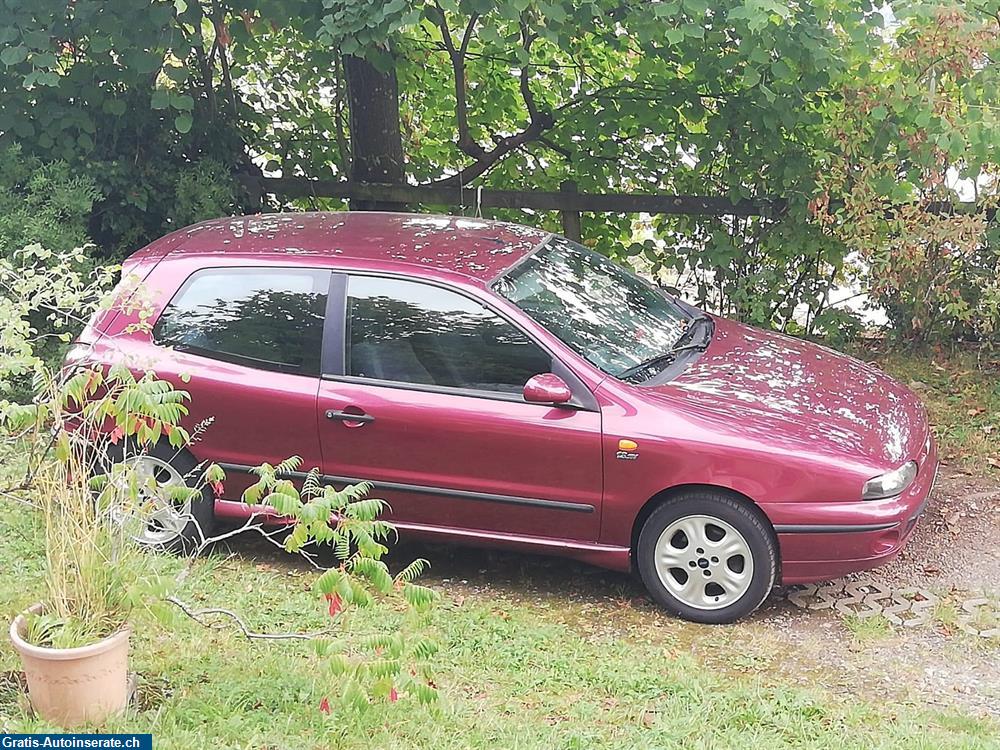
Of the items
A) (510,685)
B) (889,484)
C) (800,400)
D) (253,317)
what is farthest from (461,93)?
(510,685)

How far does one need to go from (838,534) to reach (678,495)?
689mm

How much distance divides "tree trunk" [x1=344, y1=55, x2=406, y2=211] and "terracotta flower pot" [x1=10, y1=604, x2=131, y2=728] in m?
6.20

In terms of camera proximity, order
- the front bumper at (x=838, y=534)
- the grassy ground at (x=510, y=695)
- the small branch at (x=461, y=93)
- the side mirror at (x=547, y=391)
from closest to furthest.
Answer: the grassy ground at (x=510, y=695) → the front bumper at (x=838, y=534) → the side mirror at (x=547, y=391) → the small branch at (x=461, y=93)

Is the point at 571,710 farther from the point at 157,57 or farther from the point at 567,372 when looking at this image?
the point at 157,57

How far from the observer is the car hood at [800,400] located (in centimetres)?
457

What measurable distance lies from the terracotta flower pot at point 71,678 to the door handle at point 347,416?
181cm

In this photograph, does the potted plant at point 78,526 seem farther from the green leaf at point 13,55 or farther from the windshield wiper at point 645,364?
the green leaf at point 13,55

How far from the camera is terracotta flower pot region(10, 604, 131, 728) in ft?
10.3

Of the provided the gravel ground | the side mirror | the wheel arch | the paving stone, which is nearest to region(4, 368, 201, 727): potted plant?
the side mirror

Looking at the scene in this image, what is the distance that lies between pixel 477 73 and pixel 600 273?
375 cm

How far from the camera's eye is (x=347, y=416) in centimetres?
490

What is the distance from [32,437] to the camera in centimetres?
400

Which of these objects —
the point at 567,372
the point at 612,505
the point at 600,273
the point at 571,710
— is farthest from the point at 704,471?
the point at 600,273

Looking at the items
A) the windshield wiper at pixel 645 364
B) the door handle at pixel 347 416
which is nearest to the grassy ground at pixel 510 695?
the door handle at pixel 347 416
